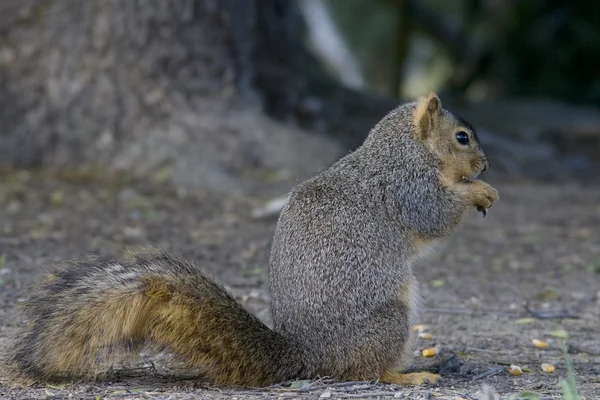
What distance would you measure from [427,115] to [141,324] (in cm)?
161

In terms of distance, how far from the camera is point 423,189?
4.11m

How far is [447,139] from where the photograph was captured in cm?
427

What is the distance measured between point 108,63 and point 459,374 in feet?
16.7

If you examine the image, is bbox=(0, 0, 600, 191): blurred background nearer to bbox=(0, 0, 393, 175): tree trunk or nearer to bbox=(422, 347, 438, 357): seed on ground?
bbox=(0, 0, 393, 175): tree trunk

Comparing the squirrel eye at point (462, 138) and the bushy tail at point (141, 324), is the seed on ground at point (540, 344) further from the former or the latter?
the bushy tail at point (141, 324)

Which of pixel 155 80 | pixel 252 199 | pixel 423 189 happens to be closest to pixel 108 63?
pixel 155 80

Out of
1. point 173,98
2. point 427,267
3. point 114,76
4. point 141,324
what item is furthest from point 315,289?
point 114,76

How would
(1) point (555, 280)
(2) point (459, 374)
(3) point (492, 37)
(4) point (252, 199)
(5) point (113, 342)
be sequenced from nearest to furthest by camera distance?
1. (5) point (113, 342)
2. (2) point (459, 374)
3. (1) point (555, 280)
4. (4) point (252, 199)
5. (3) point (492, 37)

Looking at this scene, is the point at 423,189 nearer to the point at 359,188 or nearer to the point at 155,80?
the point at 359,188

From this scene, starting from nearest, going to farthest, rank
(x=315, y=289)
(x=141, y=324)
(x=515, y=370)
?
1. (x=141, y=324)
2. (x=315, y=289)
3. (x=515, y=370)

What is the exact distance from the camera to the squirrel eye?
4.29 meters

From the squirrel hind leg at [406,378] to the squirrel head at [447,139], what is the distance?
0.91 m

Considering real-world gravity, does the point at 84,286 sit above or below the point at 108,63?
below

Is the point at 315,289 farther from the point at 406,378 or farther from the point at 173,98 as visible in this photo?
the point at 173,98
